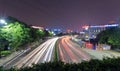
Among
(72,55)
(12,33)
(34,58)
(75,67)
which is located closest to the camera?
(75,67)

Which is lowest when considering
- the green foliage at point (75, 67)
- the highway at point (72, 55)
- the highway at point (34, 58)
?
the highway at point (72, 55)

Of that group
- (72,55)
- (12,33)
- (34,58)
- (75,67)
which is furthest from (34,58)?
(75,67)

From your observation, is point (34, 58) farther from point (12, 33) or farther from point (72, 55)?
point (12, 33)

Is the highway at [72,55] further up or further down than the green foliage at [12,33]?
further down

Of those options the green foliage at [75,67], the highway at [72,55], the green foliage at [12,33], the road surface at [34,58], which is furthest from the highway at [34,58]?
the green foliage at [75,67]

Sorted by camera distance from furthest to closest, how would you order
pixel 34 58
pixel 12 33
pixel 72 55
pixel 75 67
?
1. pixel 12 33
2. pixel 72 55
3. pixel 34 58
4. pixel 75 67

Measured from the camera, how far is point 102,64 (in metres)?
12.4

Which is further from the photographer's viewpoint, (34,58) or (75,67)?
(34,58)

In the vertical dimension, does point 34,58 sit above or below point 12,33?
below

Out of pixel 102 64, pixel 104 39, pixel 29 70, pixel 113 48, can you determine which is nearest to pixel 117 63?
pixel 102 64

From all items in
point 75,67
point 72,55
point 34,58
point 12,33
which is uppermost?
point 12,33

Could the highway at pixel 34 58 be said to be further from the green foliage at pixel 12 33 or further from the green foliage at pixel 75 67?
the green foliage at pixel 75 67

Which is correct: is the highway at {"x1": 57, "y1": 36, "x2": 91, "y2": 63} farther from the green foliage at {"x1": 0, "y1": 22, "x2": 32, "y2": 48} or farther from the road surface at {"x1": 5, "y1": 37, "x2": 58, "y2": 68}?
the green foliage at {"x1": 0, "y1": 22, "x2": 32, "y2": 48}

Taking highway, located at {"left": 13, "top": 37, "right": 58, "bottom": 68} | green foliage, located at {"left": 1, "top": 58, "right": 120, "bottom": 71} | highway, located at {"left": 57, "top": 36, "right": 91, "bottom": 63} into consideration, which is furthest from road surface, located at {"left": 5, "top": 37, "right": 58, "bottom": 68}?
green foliage, located at {"left": 1, "top": 58, "right": 120, "bottom": 71}
